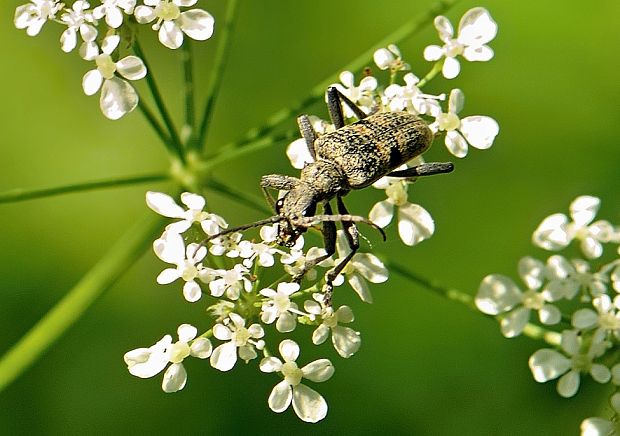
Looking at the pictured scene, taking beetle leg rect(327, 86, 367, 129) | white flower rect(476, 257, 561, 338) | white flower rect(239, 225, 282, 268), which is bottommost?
white flower rect(476, 257, 561, 338)

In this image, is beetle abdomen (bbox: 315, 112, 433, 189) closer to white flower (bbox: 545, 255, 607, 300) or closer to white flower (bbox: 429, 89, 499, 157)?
white flower (bbox: 429, 89, 499, 157)

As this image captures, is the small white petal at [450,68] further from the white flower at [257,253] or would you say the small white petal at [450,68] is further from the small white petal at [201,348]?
the small white petal at [201,348]

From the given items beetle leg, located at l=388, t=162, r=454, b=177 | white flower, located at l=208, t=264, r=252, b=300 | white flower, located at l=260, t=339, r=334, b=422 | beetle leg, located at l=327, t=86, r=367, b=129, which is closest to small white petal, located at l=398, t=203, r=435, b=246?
beetle leg, located at l=388, t=162, r=454, b=177

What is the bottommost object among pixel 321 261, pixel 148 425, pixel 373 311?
pixel 148 425

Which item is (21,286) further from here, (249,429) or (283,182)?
(283,182)

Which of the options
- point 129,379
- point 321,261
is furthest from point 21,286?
point 321,261

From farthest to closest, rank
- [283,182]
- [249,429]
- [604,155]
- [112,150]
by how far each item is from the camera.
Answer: [112,150] → [604,155] → [249,429] → [283,182]

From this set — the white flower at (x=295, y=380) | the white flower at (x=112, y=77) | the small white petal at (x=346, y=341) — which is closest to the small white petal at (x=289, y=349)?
the white flower at (x=295, y=380)
